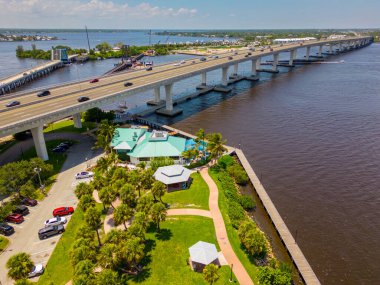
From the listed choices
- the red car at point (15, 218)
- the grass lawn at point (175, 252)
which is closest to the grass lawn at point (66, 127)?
the red car at point (15, 218)

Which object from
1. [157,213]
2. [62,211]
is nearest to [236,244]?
[157,213]

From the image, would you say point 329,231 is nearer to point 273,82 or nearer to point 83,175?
point 83,175

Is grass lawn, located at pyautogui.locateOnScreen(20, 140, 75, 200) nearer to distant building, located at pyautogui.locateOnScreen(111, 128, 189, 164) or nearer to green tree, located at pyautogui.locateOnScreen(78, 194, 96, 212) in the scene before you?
distant building, located at pyautogui.locateOnScreen(111, 128, 189, 164)

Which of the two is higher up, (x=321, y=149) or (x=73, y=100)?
(x=73, y=100)

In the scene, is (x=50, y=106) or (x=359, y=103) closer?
(x=50, y=106)

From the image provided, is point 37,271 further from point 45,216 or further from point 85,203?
point 45,216

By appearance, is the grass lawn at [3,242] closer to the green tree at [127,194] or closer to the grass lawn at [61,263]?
the grass lawn at [61,263]

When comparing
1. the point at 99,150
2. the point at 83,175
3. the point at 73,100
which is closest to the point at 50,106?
the point at 73,100
